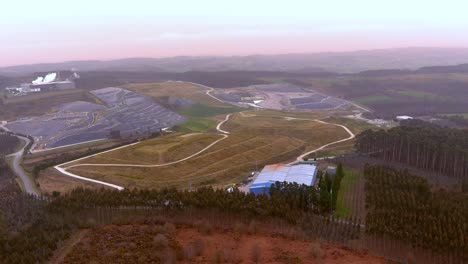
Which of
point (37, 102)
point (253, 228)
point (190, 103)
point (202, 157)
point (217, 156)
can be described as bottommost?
point (217, 156)

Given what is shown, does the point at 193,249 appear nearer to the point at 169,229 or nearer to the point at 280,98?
the point at 169,229

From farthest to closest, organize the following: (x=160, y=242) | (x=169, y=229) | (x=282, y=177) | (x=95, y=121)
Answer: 1. (x=95, y=121)
2. (x=282, y=177)
3. (x=169, y=229)
4. (x=160, y=242)

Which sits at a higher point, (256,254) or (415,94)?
(415,94)

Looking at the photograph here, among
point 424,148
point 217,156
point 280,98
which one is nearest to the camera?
point 424,148

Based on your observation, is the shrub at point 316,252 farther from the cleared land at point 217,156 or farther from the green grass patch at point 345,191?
the cleared land at point 217,156

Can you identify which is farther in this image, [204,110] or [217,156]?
[204,110]

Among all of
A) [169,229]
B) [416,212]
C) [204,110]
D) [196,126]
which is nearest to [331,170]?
[416,212]

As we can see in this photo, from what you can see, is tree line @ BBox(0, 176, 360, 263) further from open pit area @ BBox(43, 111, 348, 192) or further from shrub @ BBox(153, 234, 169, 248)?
open pit area @ BBox(43, 111, 348, 192)

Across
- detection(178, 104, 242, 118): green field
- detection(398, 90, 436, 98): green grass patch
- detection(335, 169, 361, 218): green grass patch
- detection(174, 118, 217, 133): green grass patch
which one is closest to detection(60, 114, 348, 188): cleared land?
detection(174, 118, 217, 133): green grass patch
